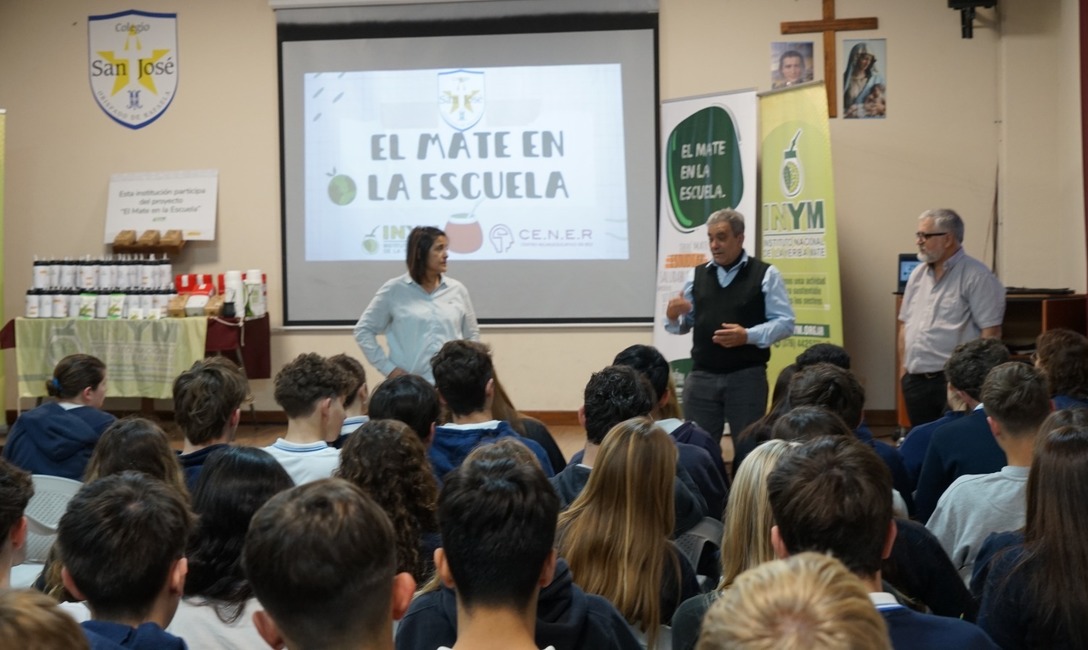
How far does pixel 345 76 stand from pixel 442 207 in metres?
1.21

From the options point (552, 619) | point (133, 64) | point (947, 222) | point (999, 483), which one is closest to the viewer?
point (552, 619)

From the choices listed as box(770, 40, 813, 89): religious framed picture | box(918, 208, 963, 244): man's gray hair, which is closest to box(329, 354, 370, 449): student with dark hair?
box(918, 208, 963, 244): man's gray hair

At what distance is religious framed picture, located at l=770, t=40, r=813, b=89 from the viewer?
25.7ft

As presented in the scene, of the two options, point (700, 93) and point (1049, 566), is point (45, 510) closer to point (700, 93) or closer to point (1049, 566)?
point (1049, 566)

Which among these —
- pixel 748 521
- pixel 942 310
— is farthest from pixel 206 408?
pixel 942 310

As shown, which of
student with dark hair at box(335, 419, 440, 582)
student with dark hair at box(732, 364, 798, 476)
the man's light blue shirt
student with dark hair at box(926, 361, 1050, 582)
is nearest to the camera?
student with dark hair at box(335, 419, 440, 582)

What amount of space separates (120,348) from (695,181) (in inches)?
164

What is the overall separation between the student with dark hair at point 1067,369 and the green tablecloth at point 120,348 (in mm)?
5691

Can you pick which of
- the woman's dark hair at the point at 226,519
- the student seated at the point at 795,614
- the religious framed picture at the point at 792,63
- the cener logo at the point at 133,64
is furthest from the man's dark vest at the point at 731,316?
the cener logo at the point at 133,64

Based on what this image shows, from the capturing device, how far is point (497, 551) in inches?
63.9

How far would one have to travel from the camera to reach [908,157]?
7738mm

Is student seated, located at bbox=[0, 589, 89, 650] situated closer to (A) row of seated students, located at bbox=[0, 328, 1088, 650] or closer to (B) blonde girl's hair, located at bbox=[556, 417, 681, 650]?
(A) row of seated students, located at bbox=[0, 328, 1088, 650]

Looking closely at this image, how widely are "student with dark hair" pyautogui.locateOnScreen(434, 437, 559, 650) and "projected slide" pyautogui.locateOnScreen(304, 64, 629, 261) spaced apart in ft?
21.6

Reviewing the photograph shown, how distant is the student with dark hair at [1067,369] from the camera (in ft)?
12.0
